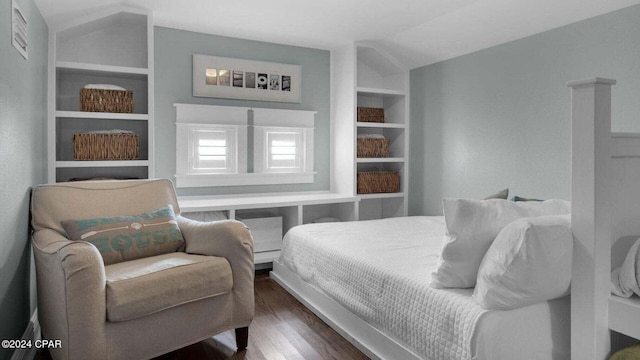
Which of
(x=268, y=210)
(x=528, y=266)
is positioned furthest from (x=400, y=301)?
(x=268, y=210)

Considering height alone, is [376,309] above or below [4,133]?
below

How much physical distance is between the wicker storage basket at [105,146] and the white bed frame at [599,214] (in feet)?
9.70

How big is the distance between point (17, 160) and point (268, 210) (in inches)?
90.8

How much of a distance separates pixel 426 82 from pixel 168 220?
299 cm

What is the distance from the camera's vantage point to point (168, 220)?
2.42 metres

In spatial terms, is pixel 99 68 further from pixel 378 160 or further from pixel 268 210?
pixel 378 160

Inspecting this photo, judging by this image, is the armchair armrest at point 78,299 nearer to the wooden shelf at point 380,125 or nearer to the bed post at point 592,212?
the bed post at point 592,212

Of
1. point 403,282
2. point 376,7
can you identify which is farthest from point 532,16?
point 403,282

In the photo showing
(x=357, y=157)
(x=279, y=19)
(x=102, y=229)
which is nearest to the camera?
(x=102, y=229)

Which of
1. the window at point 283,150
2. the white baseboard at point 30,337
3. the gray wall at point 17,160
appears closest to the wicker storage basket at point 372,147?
the window at point 283,150

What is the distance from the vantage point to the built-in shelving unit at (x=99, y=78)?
306 cm

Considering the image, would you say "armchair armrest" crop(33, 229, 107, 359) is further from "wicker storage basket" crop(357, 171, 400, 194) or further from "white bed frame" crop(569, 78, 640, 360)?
"wicker storage basket" crop(357, 171, 400, 194)

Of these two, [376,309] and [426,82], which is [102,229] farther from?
[426,82]

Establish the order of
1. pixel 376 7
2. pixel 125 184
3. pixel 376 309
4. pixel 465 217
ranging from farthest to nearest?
pixel 376 7
pixel 125 184
pixel 376 309
pixel 465 217
